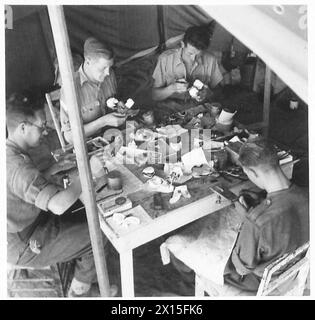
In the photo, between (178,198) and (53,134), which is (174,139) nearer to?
(178,198)

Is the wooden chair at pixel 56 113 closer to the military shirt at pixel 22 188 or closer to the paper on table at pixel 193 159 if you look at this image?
the military shirt at pixel 22 188

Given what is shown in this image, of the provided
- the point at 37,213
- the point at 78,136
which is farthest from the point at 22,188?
the point at 78,136

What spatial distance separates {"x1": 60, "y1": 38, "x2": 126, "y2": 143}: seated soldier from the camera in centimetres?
278

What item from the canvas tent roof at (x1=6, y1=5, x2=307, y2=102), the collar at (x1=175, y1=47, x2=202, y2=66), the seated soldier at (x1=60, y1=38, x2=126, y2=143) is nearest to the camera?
the canvas tent roof at (x1=6, y1=5, x2=307, y2=102)

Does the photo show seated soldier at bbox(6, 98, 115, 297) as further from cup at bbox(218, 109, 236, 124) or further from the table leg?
cup at bbox(218, 109, 236, 124)

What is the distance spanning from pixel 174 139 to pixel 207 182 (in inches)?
14.2

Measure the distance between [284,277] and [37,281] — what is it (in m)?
1.25

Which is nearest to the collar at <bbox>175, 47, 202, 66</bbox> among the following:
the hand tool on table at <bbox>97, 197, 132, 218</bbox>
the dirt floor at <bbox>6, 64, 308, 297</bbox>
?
the dirt floor at <bbox>6, 64, 308, 297</bbox>

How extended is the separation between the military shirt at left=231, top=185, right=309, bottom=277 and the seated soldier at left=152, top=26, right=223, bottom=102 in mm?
743

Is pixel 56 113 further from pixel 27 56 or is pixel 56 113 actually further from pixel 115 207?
pixel 115 207

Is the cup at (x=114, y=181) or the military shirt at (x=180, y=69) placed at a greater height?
the military shirt at (x=180, y=69)

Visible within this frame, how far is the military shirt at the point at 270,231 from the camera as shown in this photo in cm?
254

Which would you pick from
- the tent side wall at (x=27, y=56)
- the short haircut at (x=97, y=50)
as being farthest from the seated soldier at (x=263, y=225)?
the tent side wall at (x=27, y=56)

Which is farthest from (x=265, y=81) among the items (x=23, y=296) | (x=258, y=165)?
(x=23, y=296)
